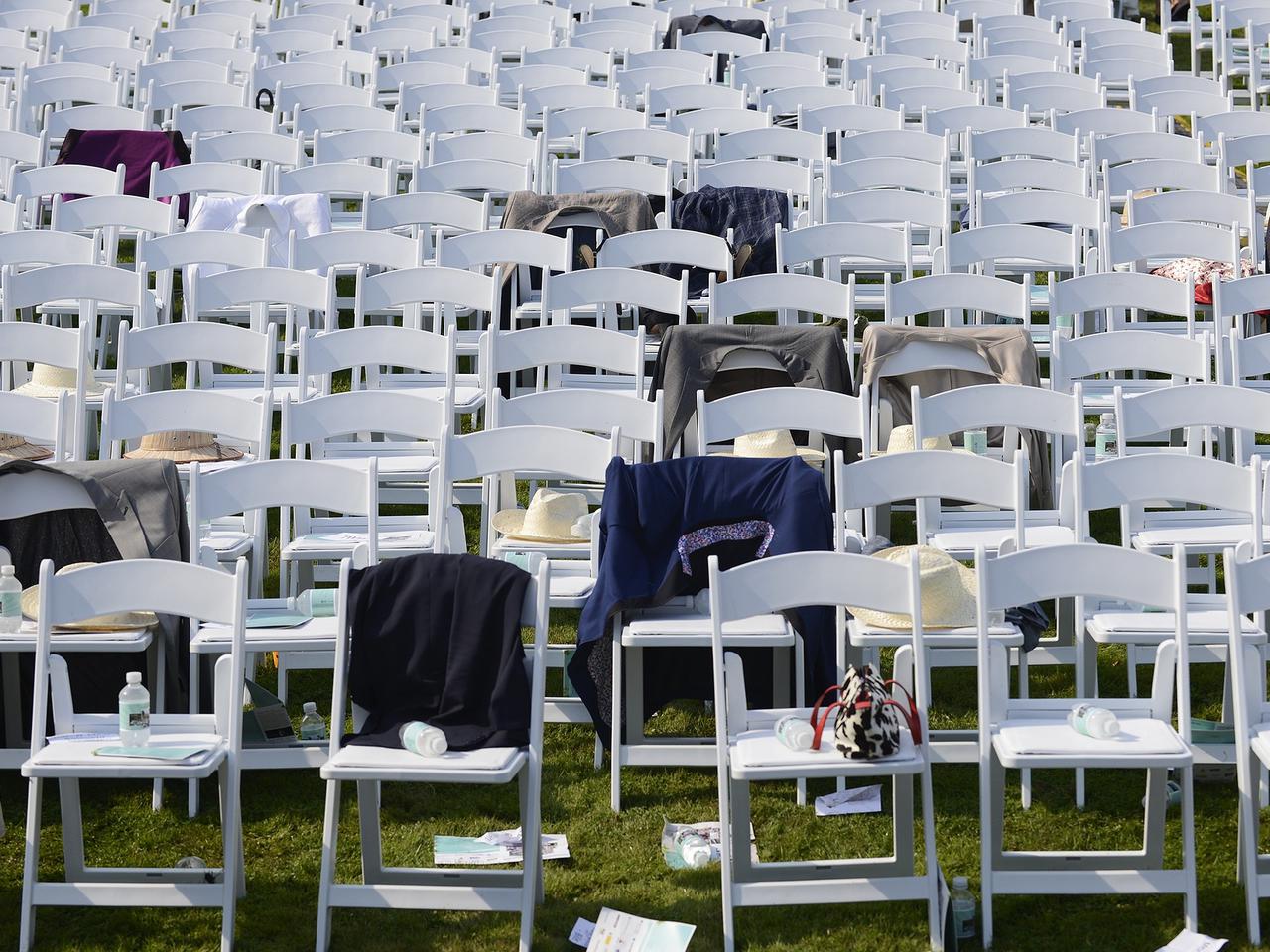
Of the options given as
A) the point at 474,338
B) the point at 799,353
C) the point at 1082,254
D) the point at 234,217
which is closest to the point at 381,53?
the point at 234,217

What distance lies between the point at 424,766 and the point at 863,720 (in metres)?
1.16

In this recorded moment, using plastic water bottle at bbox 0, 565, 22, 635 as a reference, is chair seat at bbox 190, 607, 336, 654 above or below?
below

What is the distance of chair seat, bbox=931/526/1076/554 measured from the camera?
6.09 metres

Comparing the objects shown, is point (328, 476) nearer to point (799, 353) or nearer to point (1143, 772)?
point (799, 353)

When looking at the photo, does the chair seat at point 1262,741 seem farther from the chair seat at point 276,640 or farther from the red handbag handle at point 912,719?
the chair seat at point 276,640

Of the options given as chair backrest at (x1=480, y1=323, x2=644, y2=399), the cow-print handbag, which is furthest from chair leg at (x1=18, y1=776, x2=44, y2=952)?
chair backrest at (x1=480, y1=323, x2=644, y2=399)

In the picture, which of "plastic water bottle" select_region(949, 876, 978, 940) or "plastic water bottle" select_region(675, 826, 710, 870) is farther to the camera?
"plastic water bottle" select_region(675, 826, 710, 870)

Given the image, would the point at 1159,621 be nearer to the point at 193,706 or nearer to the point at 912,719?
the point at 912,719

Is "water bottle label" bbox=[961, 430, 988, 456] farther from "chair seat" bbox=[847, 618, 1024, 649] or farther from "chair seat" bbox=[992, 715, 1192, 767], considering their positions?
"chair seat" bbox=[992, 715, 1192, 767]

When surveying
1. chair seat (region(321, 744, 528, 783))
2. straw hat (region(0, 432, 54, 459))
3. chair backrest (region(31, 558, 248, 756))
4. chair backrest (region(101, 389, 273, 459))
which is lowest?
chair seat (region(321, 744, 528, 783))

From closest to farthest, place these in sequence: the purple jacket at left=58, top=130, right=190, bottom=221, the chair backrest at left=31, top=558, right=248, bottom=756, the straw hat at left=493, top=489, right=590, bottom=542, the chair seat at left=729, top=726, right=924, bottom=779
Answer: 1. the chair seat at left=729, top=726, right=924, bottom=779
2. the chair backrest at left=31, top=558, right=248, bottom=756
3. the straw hat at left=493, top=489, right=590, bottom=542
4. the purple jacket at left=58, top=130, right=190, bottom=221

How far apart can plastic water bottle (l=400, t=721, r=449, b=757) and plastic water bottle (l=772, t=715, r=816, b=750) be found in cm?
90

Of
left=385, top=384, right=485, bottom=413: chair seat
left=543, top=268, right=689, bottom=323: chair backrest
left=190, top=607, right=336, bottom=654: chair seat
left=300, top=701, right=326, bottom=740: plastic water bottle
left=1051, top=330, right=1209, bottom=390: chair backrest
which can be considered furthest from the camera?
left=543, top=268, right=689, bottom=323: chair backrest

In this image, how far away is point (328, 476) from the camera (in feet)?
18.1
